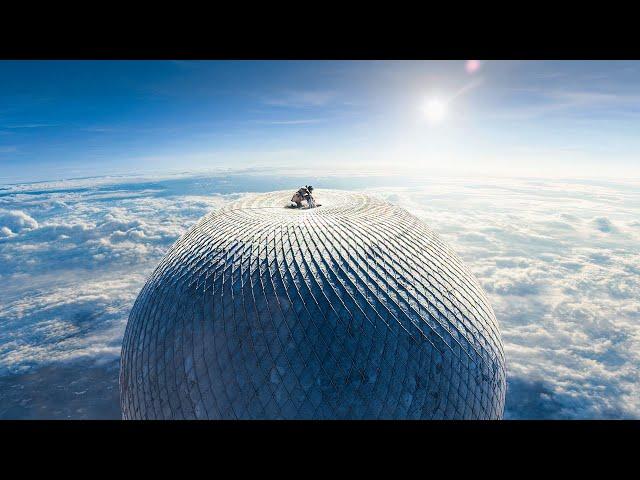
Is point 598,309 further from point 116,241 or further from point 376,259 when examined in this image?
point 116,241

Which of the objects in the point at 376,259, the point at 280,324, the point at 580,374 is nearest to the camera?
the point at 280,324

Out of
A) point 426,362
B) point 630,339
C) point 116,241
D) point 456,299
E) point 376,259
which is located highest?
point 376,259

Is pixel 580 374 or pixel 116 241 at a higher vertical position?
pixel 116 241

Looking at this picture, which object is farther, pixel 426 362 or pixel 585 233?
pixel 585 233
